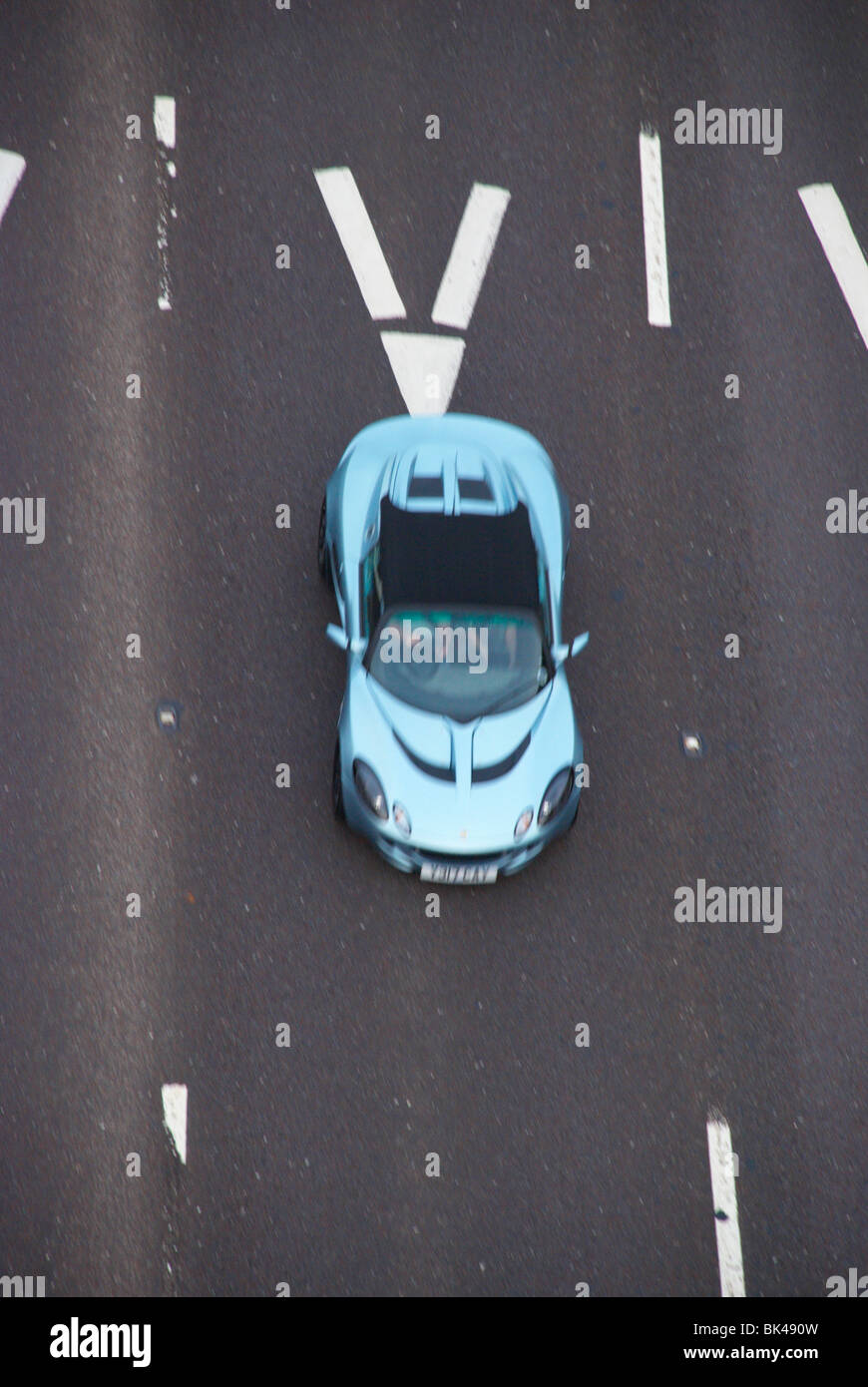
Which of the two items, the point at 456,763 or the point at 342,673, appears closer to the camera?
the point at 456,763

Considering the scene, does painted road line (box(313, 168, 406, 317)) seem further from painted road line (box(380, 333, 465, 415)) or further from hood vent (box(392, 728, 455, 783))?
hood vent (box(392, 728, 455, 783))

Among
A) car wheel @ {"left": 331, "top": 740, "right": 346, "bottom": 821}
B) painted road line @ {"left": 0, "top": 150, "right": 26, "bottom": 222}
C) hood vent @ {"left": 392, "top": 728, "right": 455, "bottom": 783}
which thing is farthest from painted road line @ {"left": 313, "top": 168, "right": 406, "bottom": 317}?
hood vent @ {"left": 392, "top": 728, "right": 455, "bottom": 783}

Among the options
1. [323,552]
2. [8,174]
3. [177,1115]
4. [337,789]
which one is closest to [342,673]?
[323,552]

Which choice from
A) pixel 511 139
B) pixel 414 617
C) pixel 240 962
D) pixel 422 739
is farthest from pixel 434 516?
pixel 511 139

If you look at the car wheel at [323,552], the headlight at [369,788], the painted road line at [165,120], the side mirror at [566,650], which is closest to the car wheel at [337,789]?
the headlight at [369,788]

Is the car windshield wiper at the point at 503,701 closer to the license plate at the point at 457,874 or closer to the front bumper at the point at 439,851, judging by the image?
the front bumper at the point at 439,851

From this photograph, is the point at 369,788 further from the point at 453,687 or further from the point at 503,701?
the point at 503,701
